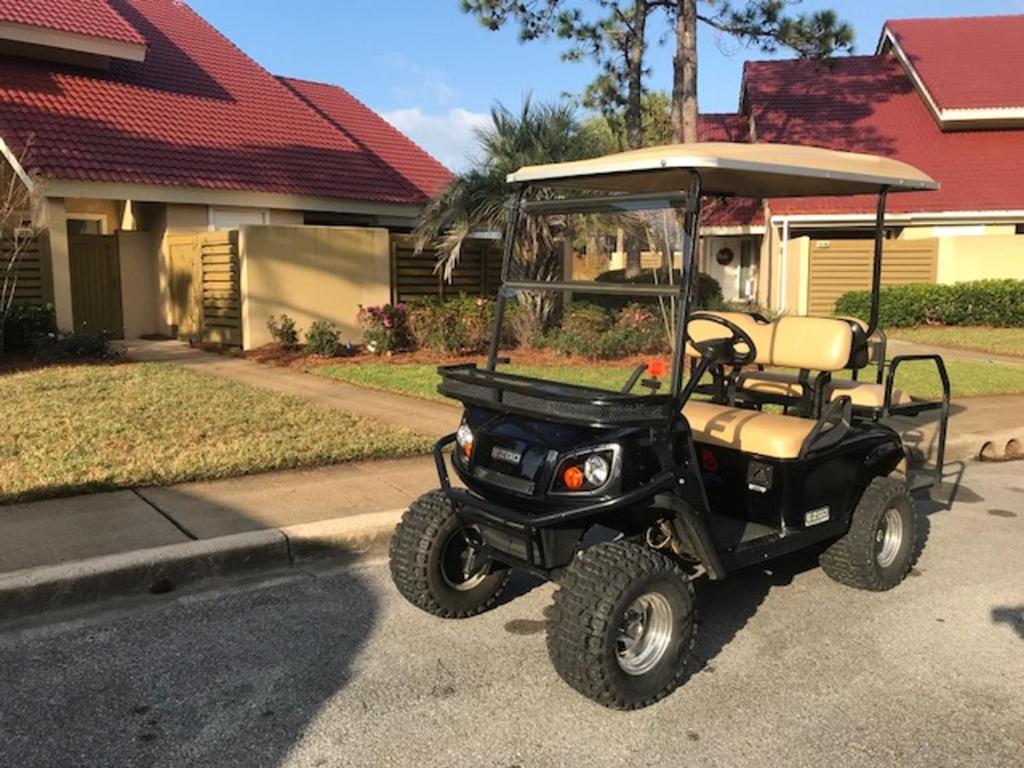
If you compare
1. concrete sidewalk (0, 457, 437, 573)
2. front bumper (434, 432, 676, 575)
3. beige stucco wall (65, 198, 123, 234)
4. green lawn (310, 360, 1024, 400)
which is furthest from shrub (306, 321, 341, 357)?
front bumper (434, 432, 676, 575)

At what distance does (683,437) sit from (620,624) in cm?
78

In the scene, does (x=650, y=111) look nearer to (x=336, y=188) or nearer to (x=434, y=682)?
(x=336, y=188)

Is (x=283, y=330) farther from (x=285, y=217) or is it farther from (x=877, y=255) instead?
(x=877, y=255)

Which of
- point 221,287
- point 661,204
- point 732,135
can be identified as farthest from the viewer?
point 732,135

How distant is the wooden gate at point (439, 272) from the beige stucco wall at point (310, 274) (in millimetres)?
278

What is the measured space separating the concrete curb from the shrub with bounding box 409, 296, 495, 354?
23.7 ft

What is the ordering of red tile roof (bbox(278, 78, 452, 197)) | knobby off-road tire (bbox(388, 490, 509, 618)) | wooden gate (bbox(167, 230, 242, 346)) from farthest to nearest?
red tile roof (bbox(278, 78, 452, 197))
wooden gate (bbox(167, 230, 242, 346))
knobby off-road tire (bbox(388, 490, 509, 618))

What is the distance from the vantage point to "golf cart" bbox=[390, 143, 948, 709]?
3379 millimetres

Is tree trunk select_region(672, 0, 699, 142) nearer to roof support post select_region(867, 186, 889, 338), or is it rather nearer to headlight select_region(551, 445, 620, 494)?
roof support post select_region(867, 186, 889, 338)


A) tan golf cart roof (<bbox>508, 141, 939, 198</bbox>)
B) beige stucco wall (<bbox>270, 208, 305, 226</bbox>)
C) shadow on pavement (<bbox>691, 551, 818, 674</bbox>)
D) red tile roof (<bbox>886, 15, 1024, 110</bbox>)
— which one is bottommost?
shadow on pavement (<bbox>691, 551, 818, 674</bbox>)

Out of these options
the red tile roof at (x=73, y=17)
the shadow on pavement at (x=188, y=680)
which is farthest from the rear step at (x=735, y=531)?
the red tile roof at (x=73, y=17)

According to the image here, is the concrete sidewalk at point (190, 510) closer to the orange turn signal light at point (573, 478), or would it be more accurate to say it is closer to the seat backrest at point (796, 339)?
the seat backrest at point (796, 339)

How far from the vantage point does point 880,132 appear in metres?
21.9

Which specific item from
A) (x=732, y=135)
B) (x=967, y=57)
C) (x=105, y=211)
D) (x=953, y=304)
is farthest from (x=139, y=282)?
(x=967, y=57)
